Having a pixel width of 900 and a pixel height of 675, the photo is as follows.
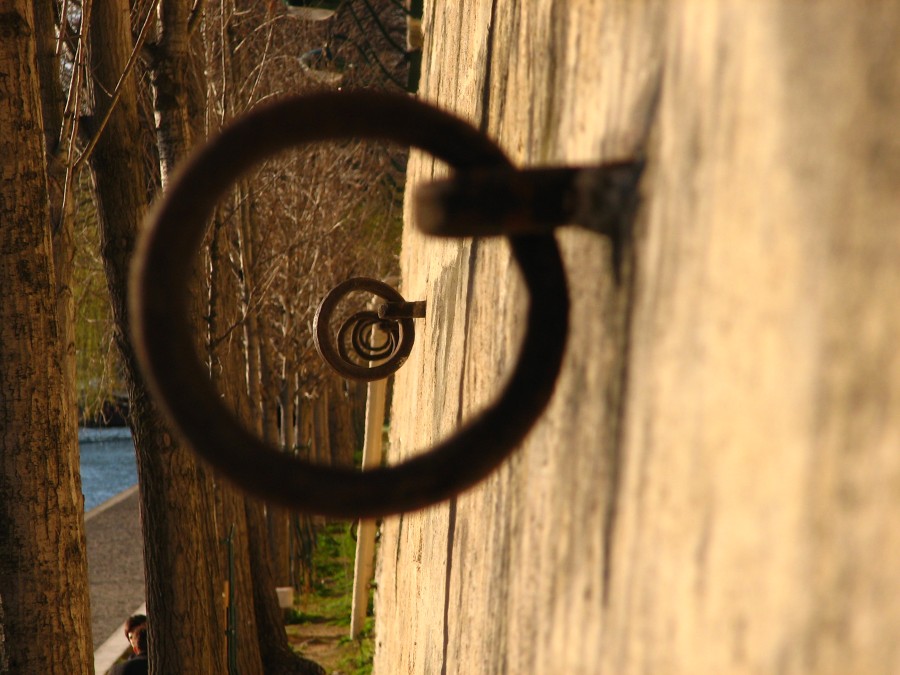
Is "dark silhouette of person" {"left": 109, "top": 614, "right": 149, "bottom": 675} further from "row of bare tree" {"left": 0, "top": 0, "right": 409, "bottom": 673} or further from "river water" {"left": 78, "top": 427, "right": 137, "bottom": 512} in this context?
"river water" {"left": 78, "top": 427, "right": 137, "bottom": 512}

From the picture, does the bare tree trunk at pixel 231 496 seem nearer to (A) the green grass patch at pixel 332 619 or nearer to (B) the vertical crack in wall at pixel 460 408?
(A) the green grass patch at pixel 332 619

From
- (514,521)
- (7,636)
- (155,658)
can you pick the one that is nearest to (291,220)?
(155,658)

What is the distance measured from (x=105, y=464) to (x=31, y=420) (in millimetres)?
24954

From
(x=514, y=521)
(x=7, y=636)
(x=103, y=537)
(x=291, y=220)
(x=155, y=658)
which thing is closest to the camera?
(x=514, y=521)

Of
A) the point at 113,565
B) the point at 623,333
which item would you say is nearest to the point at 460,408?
the point at 623,333

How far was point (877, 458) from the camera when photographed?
0.43 m

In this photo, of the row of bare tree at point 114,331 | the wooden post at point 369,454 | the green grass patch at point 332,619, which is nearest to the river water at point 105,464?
the green grass patch at point 332,619

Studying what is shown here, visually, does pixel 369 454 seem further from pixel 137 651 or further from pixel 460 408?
pixel 460 408

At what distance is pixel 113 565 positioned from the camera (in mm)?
16703

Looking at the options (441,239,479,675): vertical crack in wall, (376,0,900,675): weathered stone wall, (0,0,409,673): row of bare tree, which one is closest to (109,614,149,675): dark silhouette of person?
(0,0,409,673): row of bare tree

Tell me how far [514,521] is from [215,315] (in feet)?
29.8

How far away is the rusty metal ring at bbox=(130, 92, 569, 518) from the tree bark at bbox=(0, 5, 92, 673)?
13.9 ft

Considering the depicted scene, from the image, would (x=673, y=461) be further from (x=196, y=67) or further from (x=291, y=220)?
(x=291, y=220)

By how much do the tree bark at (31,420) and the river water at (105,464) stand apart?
17.7m
